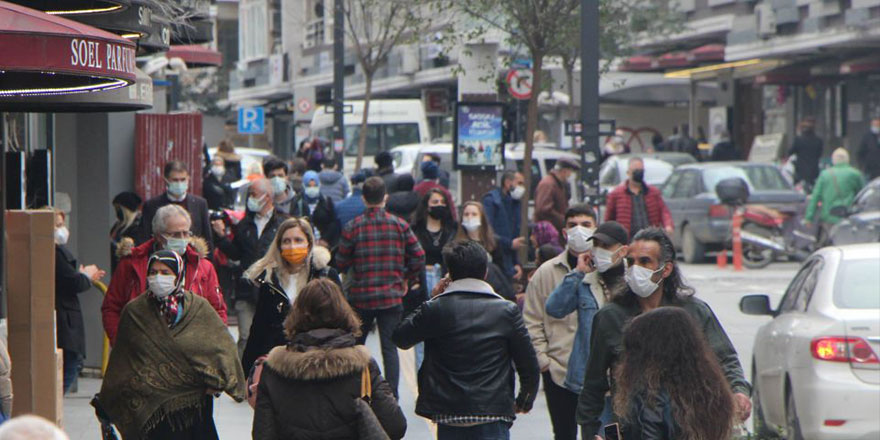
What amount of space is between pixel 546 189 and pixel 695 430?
1048 centimetres

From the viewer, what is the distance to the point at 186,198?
35.6 feet

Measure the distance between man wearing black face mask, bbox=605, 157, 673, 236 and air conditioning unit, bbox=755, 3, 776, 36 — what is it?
17807mm

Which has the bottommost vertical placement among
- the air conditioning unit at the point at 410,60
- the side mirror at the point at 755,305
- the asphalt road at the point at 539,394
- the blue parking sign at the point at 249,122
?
the asphalt road at the point at 539,394

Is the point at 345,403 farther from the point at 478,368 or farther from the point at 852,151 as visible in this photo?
the point at 852,151

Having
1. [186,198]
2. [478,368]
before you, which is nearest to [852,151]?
[186,198]

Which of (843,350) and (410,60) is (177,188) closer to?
(843,350)

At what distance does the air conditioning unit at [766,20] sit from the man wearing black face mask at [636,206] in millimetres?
17807

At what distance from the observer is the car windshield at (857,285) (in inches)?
319

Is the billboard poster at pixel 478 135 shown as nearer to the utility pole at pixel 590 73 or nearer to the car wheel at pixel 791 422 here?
the utility pole at pixel 590 73

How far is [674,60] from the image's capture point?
37219mm

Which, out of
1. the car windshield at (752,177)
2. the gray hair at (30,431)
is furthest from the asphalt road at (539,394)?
the gray hair at (30,431)

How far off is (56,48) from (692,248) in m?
18.2

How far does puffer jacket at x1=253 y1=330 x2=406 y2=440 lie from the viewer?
5.48m

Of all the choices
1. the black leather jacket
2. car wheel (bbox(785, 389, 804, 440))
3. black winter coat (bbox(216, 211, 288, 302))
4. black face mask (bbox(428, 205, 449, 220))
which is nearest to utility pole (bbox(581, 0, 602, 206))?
black face mask (bbox(428, 205, 449, 220))
